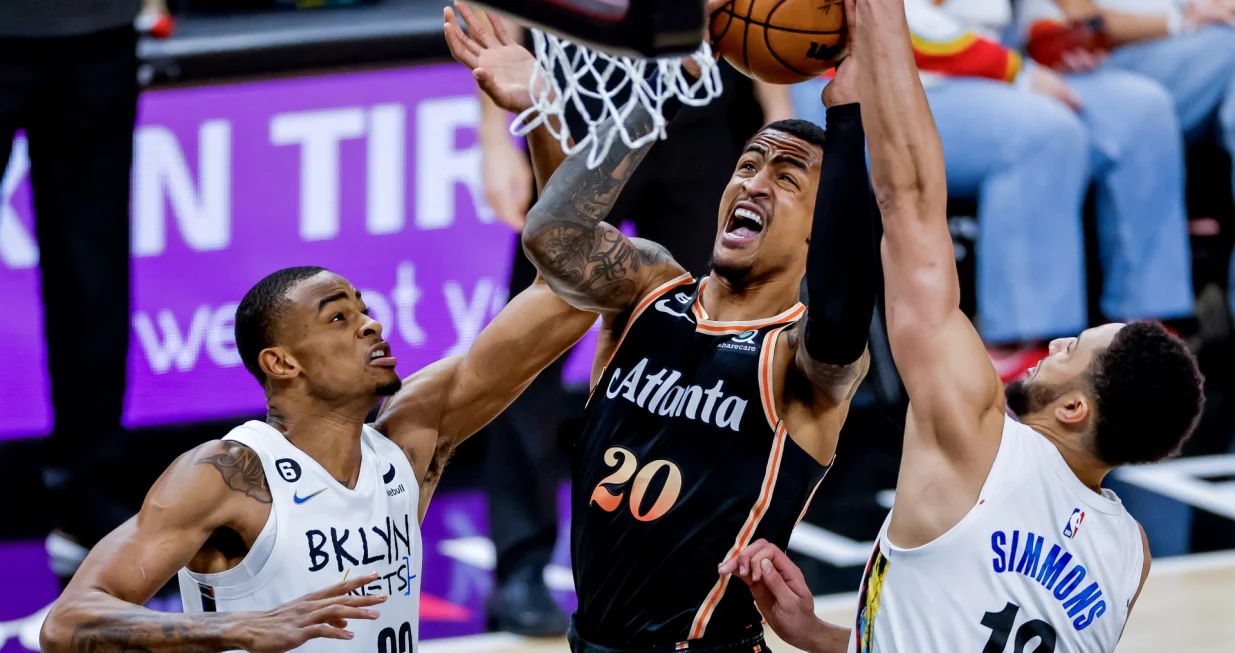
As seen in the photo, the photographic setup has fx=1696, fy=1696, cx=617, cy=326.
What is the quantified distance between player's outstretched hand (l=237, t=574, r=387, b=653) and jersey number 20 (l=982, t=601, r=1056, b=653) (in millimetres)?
1150

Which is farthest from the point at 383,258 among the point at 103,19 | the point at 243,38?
the point at 103,19

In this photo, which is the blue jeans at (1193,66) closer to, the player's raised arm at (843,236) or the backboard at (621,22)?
the player's raised arm at (843,236)

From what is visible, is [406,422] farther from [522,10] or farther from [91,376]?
[91,376]

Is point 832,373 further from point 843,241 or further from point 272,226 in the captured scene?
point 272,226

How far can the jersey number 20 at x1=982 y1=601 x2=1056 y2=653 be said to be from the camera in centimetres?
314

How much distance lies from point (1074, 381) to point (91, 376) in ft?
12.1

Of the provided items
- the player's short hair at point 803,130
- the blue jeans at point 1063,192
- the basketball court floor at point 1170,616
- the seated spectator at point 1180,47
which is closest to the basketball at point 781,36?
the player's short hair at point 803,130

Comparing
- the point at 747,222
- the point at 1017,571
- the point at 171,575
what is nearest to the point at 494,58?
the point at 747,222

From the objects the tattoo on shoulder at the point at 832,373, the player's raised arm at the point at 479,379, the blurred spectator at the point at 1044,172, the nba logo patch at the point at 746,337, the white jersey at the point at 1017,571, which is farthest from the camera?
the blurred spectator at the point at 1044,172

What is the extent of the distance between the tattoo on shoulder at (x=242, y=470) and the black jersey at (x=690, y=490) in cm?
69

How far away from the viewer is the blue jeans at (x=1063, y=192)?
708cm

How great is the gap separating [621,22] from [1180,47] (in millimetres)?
5943

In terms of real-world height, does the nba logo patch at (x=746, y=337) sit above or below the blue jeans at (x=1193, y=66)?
above

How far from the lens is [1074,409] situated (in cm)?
321
